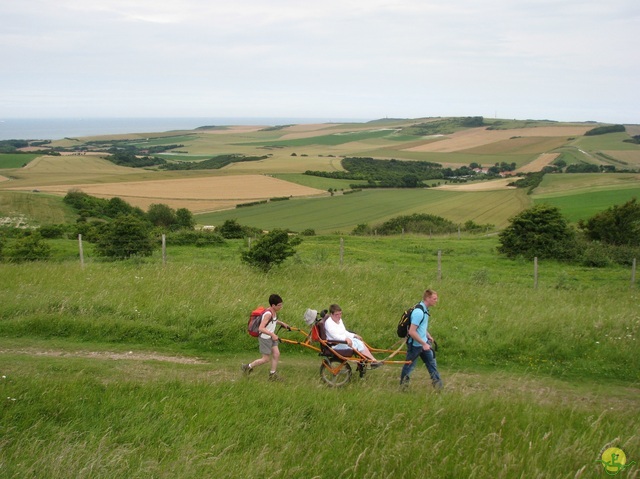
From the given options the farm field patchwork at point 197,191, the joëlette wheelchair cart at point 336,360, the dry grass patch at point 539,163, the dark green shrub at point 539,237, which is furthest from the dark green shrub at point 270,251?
the dry grass patch at point 539,163

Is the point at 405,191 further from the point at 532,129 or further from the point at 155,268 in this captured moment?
the point at 532,129

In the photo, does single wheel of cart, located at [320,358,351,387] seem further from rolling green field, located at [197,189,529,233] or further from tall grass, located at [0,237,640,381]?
rolling green field, located at [197,189,529,233]

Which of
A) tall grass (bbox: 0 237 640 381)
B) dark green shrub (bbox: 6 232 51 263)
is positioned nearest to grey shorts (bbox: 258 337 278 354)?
tall grass (bbox: 0 237 640 381)

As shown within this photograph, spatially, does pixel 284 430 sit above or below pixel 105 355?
above

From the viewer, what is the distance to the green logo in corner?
502 centimetres

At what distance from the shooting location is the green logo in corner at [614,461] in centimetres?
502

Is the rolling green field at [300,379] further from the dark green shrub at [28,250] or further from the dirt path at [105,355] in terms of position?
the dark green shrub at [28,250]

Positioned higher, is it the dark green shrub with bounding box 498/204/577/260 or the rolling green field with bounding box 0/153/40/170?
the rolling green field with bounding box 0/153/40/170

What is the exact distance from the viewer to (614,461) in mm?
5121

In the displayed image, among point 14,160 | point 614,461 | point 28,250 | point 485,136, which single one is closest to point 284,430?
point 614,461

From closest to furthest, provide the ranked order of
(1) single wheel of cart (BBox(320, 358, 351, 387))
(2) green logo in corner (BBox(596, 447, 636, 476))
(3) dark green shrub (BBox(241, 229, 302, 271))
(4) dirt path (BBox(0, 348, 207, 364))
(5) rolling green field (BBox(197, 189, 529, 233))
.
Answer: (2) green logo in corner (BBox(596, 447, 636, 476)) < (1) single wheel of cart (BBox(320, 358, 351, 387)) < (4) dirt path (BBox(0, 348, 207, 364)) < (3) dark green shrub (BBox(241, 229, 302, 271)) < (5) rolling green field (BBox(197, 189, 529, 233))

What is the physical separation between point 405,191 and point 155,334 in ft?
211

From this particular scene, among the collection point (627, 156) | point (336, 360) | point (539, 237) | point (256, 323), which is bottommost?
point (539, 237)

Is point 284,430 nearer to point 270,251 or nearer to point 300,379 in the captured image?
point 300,379
